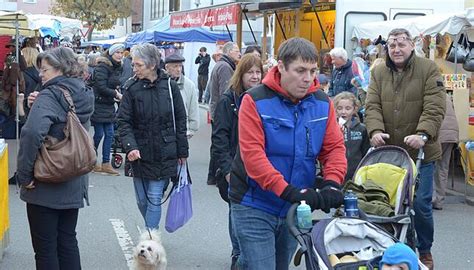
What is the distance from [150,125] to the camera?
22.7 ft

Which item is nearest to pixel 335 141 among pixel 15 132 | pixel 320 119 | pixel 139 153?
pixel 320 119

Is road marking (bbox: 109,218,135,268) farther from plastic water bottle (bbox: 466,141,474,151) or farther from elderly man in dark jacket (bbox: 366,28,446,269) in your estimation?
plastic water bottle (bbox: 466,141,474,151)

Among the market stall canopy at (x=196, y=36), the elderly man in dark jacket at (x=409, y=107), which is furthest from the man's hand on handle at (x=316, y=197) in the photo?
the market stall canopy at (x=196, y=36)

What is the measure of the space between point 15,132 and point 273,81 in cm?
928

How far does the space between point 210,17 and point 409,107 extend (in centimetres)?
1324

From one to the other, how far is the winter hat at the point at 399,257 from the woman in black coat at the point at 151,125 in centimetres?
319

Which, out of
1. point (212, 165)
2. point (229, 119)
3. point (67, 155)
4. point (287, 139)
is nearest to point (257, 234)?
point (287, 139)

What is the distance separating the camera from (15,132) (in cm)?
1291

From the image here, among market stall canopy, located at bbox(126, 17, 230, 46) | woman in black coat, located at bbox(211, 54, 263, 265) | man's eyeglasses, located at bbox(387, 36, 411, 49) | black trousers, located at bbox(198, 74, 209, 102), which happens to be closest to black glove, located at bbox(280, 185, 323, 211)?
woman in black coat, located at bbox(211, 54, 263, 265)

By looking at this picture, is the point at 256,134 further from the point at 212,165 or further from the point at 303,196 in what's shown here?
the point at 212,165

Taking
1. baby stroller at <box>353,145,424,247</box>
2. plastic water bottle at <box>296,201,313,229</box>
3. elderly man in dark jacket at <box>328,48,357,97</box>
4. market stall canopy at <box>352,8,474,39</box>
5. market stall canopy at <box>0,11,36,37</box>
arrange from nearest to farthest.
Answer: plastic water bottle at <box>296,201,313,229</box> → baby stroller at <box>353,145,424,247</box> → market stall canopy at <box>352,8,474,39</box> → market stall canopy at <box>0,11,36,37</box> → elderly man in dark jacket at <box>328,48,357,97</box>

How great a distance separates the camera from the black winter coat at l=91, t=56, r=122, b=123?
1251 centimetres

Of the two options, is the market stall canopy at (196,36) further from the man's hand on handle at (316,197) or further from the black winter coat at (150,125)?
the man's hand on handle at (316,197)

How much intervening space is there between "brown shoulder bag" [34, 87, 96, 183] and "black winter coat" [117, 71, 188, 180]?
1.25 m
